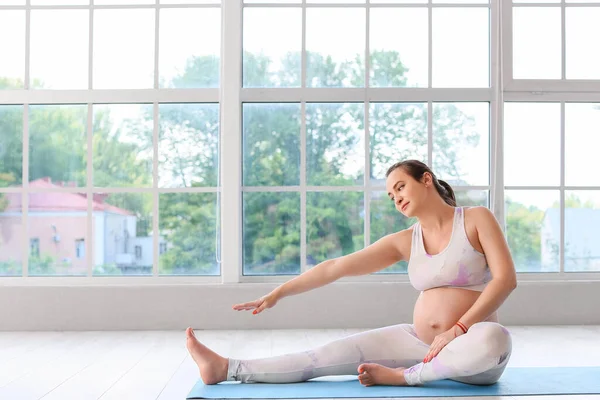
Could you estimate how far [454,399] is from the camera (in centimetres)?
257

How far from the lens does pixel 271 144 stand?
5035 mm

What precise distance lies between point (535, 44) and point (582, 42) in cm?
36

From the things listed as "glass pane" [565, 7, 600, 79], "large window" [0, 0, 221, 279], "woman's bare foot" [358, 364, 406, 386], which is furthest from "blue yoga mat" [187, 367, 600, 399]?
"glass pane" [565, 7, 600, 79]

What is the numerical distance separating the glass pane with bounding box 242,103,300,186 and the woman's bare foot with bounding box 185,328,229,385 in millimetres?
2299

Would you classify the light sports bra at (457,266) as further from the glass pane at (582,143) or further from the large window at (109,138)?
the glass pane at (582,143)

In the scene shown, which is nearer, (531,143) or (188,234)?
(188,234)

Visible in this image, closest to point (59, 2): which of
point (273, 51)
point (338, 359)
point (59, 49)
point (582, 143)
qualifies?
point (59, 49)

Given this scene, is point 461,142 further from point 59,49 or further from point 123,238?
point 59,49

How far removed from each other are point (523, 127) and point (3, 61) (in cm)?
371

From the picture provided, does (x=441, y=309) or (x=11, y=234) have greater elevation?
(x=11, y=234)

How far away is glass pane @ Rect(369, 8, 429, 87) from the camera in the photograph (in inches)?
200

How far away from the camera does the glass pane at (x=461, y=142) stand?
5.07 m

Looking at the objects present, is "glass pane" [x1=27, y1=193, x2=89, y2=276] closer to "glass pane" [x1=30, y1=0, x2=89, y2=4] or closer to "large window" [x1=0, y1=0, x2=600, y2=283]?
"large window" [x1=0, y1=0, x2=600, y2=283]

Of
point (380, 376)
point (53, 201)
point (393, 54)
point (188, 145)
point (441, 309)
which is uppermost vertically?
point (393, 54)
